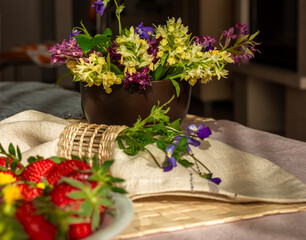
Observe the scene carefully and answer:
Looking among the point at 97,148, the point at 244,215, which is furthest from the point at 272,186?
the point at 97,148

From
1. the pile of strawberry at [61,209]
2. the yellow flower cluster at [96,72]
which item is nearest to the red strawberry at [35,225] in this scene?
the pile of strawberry at [61,209]

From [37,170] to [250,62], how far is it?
140 inches

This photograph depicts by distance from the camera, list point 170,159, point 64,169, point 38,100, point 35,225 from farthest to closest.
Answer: point 38,100 < point 170,159 < point 64,169 < point 35,225

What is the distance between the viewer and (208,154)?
0.74 m

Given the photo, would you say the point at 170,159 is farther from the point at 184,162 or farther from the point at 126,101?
the point at 126,101

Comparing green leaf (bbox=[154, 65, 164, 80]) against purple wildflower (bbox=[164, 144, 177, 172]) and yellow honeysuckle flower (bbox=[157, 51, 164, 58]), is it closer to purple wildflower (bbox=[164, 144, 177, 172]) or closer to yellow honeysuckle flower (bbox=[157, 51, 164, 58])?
yellow honeysuckle flower (bbox=[157, 51, 164, 58])

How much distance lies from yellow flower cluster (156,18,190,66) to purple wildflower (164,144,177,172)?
0.23m

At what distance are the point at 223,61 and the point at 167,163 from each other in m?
0.30

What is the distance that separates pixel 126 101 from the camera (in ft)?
2.82

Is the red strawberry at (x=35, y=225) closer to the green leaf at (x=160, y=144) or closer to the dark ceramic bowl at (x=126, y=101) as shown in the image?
the green leaf at (x=160, y=144)

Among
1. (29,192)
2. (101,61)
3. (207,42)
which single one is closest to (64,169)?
(29,192)

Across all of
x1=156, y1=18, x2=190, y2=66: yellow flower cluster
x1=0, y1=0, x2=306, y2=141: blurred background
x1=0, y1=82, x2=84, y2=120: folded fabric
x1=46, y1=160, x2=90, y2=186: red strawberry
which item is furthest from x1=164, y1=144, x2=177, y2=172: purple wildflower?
x1=0, y1=0, x2=306, y2=141: blurred background

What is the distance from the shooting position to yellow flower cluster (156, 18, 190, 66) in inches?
32.7

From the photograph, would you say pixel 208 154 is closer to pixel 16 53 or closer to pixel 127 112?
pixel 127 112
